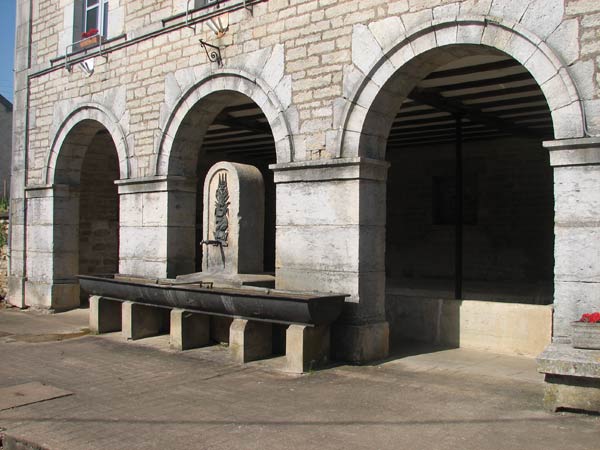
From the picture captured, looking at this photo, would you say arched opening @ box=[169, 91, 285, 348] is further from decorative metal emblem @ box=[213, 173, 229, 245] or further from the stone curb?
the stone curb

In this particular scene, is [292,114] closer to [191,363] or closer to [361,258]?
[361,258]

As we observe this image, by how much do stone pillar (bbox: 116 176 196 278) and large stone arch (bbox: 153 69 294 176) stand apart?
0.82 feet

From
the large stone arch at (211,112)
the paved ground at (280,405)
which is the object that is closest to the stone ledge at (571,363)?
the paved ground at (280,405)

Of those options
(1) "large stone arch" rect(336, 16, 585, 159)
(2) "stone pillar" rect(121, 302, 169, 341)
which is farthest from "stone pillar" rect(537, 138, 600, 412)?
(2) "stone pillar" rect(121, 302, 169, 341)

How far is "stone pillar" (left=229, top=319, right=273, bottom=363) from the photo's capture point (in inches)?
255

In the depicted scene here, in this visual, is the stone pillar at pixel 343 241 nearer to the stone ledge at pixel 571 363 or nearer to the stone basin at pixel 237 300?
the stone basin at pixel 237 300

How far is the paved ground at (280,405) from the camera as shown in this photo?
410 centimetres

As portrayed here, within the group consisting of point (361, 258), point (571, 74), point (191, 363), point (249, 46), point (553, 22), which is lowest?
point (191, 363)

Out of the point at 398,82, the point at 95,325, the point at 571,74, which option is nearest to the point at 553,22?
the point at 571,74

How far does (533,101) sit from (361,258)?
3.70m

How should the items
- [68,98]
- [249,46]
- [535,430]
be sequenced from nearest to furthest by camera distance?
[535,430]
[249,46]
[68,98]

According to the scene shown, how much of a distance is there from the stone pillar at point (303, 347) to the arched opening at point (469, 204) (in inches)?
61.2

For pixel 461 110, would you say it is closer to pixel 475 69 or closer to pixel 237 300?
pixel 475 69

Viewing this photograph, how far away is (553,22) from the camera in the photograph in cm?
522
